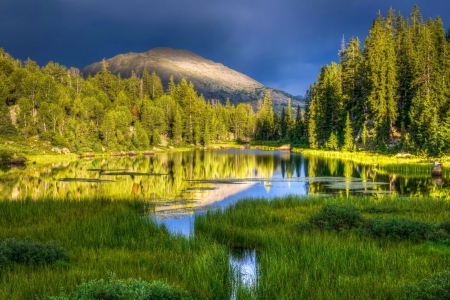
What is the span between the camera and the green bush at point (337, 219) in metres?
15.2

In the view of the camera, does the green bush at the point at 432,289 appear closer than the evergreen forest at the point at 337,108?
Yes

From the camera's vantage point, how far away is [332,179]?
4031 centimetres

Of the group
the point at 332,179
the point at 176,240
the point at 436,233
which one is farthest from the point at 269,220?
the point at 332,179

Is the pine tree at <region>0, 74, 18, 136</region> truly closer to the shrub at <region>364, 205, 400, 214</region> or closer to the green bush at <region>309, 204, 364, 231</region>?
the shrub at <region>364, 205, 400, 214</region>

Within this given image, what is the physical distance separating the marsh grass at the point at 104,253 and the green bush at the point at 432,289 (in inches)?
163

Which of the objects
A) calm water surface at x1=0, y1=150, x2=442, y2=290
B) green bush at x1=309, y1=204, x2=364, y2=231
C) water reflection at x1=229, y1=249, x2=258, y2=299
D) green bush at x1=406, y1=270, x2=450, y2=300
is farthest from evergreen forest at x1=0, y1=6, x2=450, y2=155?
green bush at x1=406, y1=270, x2=450, y2=300

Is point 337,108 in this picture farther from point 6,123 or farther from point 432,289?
point 432,289

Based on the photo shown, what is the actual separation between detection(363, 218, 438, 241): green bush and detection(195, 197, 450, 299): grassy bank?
0.28 metres

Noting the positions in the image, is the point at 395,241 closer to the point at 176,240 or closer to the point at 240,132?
the point at 176,240

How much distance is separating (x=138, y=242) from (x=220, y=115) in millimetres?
156757

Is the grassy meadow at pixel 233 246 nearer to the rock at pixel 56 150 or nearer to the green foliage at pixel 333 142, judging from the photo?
the rock at pixel 56 150

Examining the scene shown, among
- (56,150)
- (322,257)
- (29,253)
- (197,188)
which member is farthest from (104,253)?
(56,150)

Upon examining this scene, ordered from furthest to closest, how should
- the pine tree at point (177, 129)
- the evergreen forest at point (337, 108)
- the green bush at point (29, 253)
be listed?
1. the pine tree at point (177, 129)
2. the evergreen forest at point (337, 108)
3. the green bush at point (29, 253)

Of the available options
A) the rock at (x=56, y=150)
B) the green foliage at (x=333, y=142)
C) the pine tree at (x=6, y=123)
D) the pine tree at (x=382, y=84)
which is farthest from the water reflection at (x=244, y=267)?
the pine tree at (x=6, y=123)
